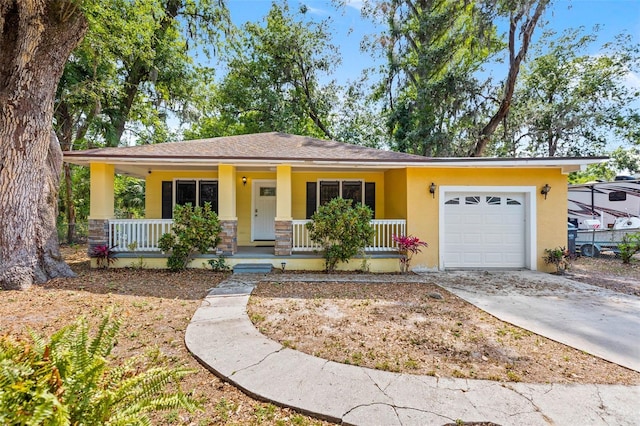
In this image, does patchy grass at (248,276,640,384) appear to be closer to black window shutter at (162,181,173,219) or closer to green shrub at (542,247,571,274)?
green shrub at (542,247,571,274)

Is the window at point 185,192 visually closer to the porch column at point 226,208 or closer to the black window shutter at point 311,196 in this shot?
the porch column at point 226,208

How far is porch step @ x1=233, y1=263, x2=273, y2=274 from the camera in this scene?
7199mm

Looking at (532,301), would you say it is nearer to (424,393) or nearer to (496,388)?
(496,388)

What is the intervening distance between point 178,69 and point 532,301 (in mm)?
15317

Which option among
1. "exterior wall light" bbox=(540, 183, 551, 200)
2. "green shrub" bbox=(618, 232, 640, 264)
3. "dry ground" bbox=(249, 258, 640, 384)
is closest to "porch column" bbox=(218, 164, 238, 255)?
"dry ground" bbox=(249, 258, 640, 384)

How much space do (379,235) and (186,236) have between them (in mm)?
4699

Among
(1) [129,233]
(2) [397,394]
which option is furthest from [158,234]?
(2) [397,394]

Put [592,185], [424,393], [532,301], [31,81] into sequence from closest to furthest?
[424,393]
[532,301]
[31,81]
[592,185]

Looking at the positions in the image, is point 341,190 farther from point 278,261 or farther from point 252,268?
point 252,268

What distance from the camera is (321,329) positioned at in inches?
155

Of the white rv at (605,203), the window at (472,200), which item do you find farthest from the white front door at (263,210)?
the white rv at (605,203)

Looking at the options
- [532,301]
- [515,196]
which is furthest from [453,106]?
[532,301]

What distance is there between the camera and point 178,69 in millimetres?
13789

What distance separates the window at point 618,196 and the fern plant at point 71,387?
52.1ft
